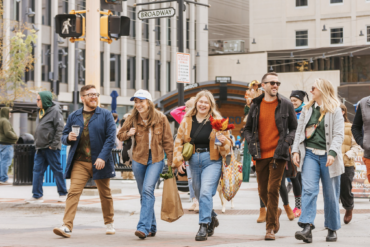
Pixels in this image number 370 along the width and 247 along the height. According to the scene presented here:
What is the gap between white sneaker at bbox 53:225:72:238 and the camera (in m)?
7.11

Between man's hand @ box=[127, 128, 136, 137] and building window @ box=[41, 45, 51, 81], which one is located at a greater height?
building window @ box=[41, 45, 51, 81]

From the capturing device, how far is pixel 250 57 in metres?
52.3

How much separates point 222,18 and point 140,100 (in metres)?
54.5

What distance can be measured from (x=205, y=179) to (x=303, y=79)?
43.8 metres

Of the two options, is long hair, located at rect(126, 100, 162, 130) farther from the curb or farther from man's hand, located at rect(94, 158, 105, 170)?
the curb

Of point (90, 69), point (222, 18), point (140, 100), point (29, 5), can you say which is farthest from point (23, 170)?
point (222, 18)

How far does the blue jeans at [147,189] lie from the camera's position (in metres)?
7.31

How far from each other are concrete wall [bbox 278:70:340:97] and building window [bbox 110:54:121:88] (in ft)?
44.4

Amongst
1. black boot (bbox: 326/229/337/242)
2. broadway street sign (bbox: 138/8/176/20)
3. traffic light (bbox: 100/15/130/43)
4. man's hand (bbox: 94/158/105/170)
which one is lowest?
black boot (bbox: 326/229/337/242)

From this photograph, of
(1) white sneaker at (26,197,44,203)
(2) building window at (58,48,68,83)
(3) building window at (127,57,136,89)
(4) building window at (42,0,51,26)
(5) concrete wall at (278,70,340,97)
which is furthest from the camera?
(5) concrete wall at (278,70,340,97)

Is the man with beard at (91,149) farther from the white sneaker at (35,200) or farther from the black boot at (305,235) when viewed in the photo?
the white sneaker at (35,200)

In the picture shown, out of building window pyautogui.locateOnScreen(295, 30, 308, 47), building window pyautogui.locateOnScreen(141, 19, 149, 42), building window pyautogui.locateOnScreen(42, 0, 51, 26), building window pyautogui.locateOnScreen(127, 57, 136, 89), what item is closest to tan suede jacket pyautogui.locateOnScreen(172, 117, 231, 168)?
building window pyautogui.locateOnScreen(42, 0, 51, 26)

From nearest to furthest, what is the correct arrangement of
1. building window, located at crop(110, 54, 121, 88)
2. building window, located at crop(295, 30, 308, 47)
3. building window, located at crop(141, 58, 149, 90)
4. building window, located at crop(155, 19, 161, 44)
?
building window, located at crop(110, 54, 121, 88)
building window, located at crop(141, 58, 149, 90)
building window, located at crop(155, 19, 161, 44)
building window, located at crop(295, 30, 308, 47)

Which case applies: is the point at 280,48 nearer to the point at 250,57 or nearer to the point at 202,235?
the point at 250,57
